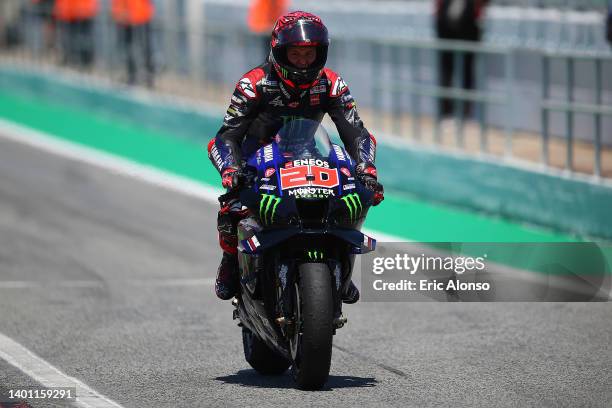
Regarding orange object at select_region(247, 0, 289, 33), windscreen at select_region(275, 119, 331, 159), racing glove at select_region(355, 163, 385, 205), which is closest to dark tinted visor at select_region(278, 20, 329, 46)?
windscreen at select_region(275, 119, 331, 159)

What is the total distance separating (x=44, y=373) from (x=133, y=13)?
15412 mm

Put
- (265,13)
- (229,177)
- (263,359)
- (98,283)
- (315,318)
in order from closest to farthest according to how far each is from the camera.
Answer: (315,318)
(229,177)
(263,359)
(98,283)
(265,13)

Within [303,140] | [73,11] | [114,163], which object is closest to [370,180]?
[303,140]

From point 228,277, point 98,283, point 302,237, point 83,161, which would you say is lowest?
point 83,161

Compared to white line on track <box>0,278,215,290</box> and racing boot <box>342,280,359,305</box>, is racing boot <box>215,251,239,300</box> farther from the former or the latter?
white line on track <box>0,278,215,290</box>

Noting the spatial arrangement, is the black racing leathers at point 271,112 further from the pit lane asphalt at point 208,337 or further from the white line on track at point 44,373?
the white line on track at point 44,373

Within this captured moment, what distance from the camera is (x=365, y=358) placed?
8750 mm

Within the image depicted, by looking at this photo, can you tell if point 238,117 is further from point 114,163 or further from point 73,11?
point 73,11

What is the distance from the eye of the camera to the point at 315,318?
7.23 m

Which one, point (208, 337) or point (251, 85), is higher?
point (251, 85)

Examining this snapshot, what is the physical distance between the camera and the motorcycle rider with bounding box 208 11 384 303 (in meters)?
7.82

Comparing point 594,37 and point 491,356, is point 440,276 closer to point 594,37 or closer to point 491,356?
point 491,356

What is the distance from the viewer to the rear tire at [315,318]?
285 inches

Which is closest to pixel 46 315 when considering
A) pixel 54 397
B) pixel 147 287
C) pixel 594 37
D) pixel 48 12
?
pixel 147 287
